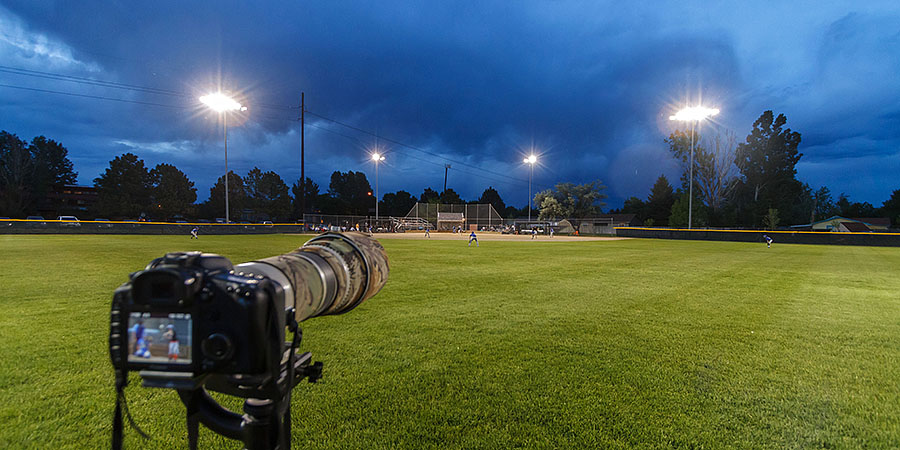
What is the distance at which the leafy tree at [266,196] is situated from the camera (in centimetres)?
6675

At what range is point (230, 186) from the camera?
65.7 m

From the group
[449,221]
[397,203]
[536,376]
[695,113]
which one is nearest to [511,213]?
[397,203]

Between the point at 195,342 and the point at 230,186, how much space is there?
75.2 meters

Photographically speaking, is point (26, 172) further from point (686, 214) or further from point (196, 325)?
point (686, 214)

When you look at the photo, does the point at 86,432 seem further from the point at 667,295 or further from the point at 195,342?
the point at 667,295

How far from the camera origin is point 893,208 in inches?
2645

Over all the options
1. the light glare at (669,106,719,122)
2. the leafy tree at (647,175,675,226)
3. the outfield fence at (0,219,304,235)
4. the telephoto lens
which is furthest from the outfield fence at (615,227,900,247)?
the leafy tree at (647,175,675,226)

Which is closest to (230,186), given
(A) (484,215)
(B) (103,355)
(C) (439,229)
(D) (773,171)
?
(C) (439,229)

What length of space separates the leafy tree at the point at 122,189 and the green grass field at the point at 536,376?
197 ft

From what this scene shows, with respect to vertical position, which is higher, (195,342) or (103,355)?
(195,342)

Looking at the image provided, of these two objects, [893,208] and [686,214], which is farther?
[893,208]

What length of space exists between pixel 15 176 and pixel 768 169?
91052 millimetres

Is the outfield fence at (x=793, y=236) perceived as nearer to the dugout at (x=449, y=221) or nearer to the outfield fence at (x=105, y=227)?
the dugout at (x=449, y=221)

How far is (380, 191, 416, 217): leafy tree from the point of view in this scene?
83812 millimetres
